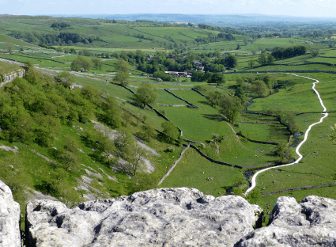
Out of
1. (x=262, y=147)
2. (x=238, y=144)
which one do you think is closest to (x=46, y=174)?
(x=238, y=144)

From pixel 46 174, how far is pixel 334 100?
152081 millimetres

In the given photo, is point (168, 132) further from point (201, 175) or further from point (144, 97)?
point (144, 97)

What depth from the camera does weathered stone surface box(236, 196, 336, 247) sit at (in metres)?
14.2

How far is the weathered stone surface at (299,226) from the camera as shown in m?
14.2

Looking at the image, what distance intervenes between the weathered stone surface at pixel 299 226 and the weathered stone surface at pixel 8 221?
46.6ft

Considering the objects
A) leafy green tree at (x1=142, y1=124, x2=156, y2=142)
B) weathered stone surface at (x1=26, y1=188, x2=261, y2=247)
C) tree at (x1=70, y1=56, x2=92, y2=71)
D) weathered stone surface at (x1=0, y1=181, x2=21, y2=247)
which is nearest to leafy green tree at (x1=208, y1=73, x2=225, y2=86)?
tree at (x1=70, y1=56, x2=92, y2=71)

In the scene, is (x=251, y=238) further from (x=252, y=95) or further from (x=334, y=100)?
(x=252, y=95)

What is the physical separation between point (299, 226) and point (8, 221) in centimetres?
1933

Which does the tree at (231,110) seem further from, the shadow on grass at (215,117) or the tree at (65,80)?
the tree at (65,80)

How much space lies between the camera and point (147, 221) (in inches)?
699

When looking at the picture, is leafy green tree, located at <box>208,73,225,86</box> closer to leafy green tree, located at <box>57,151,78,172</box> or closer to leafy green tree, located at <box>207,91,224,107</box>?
leafy green tree, located at <box>207,91,224,107</box>

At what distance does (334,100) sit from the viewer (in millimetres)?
139875

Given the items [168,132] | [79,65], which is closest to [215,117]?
[168,132]

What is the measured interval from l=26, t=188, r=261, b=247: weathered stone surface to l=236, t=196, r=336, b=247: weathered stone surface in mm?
1827
